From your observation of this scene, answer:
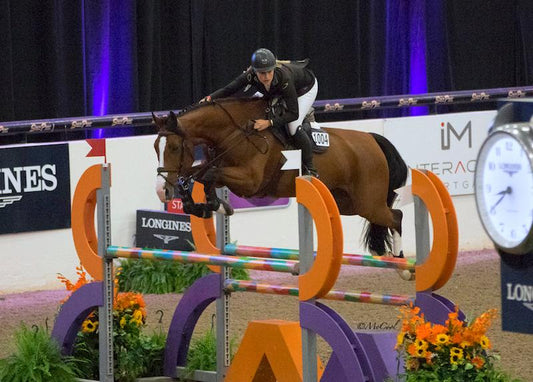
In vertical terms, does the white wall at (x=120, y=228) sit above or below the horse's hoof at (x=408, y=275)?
above

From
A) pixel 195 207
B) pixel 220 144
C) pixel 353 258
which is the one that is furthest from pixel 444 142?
pixel 353 258

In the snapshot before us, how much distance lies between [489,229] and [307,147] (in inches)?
142

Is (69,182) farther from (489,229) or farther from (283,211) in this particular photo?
(489,229)

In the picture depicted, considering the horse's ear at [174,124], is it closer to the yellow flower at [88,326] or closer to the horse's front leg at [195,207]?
the horse's front leg at [195,207]

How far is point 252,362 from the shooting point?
17.5ft

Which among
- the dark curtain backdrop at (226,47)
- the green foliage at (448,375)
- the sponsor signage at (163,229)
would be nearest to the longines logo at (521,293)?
the green foliage at (448,375)

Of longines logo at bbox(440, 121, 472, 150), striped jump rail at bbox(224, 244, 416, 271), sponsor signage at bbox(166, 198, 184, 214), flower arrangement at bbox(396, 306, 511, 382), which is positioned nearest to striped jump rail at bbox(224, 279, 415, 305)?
striped jump rail at bbox(224, 244, 416, 271)

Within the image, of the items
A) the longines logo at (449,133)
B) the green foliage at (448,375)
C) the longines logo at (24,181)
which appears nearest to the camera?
the green foliage at (448,375)

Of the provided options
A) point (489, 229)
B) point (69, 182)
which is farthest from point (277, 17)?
point (489, 229)

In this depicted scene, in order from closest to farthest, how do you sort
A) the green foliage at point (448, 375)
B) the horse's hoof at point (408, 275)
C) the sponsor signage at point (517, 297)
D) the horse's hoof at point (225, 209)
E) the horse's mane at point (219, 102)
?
the sponsor signage at point (517, 297), the green foliage at point (448, 375), the horse's hoof at point (408, 275), the horse's hoof at point (225, 209), the horse's mane at point (219, 102)

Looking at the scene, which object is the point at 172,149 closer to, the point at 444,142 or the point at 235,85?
the point at 235,85

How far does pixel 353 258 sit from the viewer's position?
510cm

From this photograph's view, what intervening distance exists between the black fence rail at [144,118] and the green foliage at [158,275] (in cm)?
110

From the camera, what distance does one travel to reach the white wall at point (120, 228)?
27.2 ft
